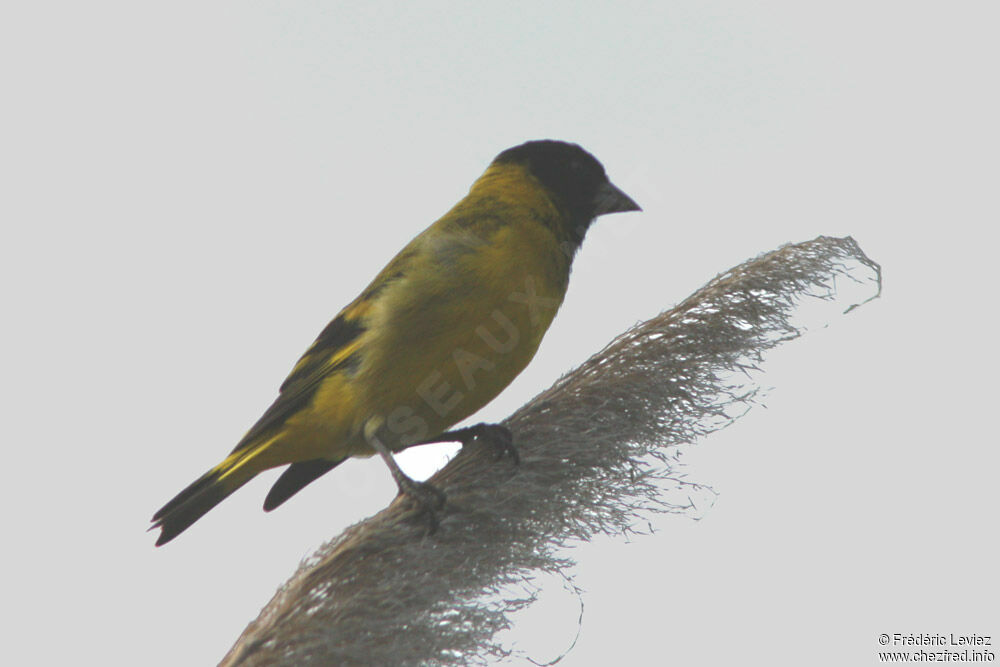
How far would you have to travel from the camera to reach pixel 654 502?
2973mm

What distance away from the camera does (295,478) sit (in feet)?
13.4

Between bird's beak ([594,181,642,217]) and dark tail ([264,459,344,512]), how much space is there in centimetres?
165

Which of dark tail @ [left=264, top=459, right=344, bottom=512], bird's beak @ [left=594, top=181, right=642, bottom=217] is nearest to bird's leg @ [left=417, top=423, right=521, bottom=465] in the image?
dark tail @ [left=264, top=459, right=344, bottom=512]

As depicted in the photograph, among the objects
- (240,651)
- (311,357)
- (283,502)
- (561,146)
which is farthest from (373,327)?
(240,651)

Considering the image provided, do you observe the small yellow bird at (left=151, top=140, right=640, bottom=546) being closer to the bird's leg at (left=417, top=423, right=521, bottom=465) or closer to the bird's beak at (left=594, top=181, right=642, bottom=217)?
the bird's leg at (left=417, top=423, right=521, bottom=465)

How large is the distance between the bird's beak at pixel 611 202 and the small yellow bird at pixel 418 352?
1.18 ft

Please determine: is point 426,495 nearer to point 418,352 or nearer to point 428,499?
point 428,499

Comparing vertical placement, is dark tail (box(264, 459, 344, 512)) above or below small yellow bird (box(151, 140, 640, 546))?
below

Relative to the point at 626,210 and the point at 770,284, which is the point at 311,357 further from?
the point at 770,284

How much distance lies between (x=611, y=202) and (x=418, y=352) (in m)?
1.31

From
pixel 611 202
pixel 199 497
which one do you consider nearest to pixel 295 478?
pixel 199 497

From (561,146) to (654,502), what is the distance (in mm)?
Answer: 1997

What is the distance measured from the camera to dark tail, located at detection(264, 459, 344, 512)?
13.3ft

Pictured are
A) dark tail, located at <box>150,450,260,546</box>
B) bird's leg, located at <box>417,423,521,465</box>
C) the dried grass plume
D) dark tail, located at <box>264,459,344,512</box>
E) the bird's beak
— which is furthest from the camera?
the bird's beak
